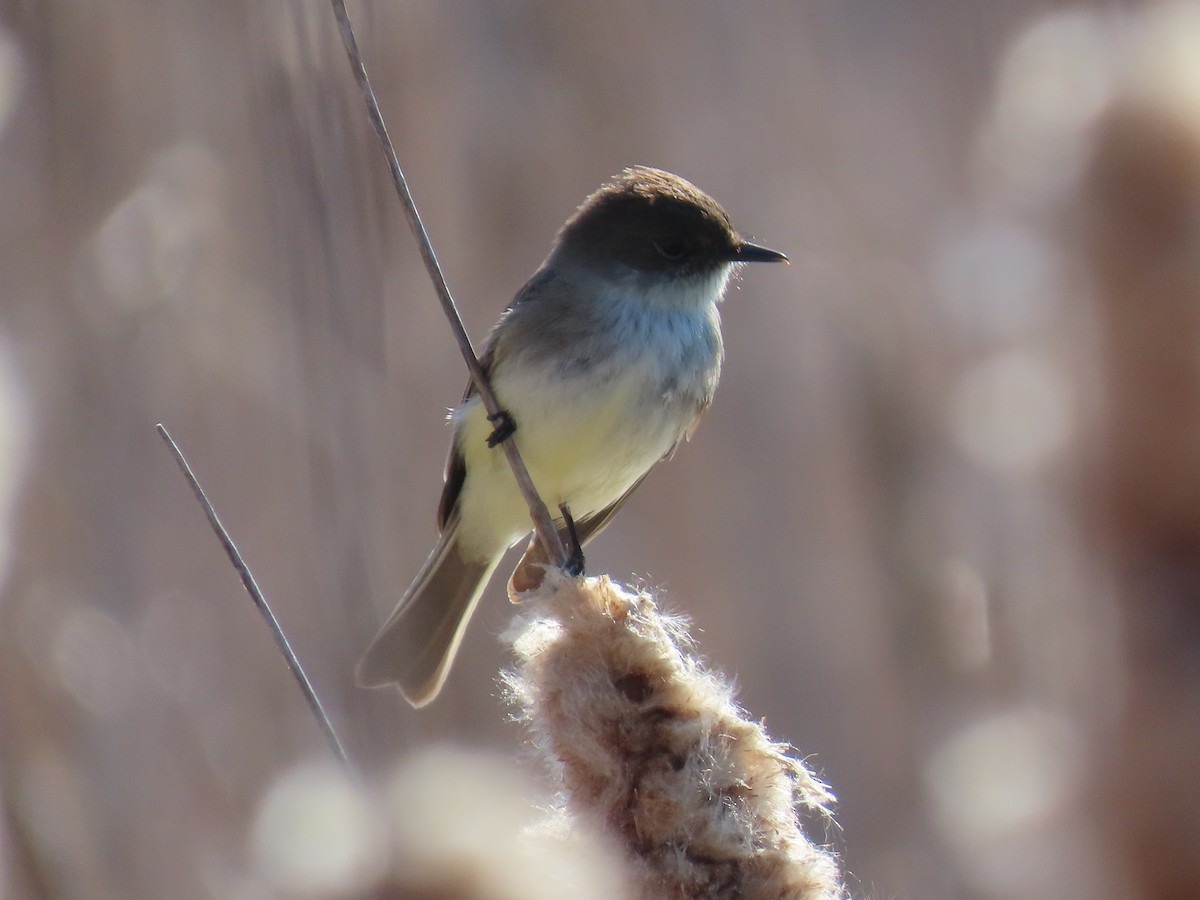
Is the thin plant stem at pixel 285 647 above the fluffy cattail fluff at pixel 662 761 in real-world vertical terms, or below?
above

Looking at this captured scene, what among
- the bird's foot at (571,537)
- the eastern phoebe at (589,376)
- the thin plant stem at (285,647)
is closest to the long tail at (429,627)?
the eastern phoebe at (589,376)

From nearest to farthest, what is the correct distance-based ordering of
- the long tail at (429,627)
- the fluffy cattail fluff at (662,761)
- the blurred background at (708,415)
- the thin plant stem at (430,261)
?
1. the fluffy cattail fluff at (662,761)
2. the thin plant stem at (430,261)
3. the blurred background at (708,415)
4. the long tail at (429,627)

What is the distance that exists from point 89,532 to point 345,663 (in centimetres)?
137

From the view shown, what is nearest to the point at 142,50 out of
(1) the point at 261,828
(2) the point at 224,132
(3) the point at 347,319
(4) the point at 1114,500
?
(2) the point at 224,132

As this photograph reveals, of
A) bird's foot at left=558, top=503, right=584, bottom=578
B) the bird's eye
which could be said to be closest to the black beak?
the bird's eye

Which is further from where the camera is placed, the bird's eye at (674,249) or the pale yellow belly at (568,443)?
the bird's eye at (674,249)

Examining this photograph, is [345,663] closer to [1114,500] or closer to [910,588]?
[1114,500]

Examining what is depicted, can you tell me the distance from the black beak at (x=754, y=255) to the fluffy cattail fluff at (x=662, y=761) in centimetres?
138

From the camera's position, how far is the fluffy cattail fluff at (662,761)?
116cm

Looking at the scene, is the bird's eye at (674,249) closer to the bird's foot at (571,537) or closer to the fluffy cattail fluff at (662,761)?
the bird's foot at (571,537)

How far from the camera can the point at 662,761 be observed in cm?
123

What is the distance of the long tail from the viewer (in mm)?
2338

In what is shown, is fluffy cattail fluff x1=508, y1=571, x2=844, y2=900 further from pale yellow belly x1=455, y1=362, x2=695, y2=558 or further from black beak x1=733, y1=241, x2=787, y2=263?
black beak x1=733, y1=241, x2=787, y2=263

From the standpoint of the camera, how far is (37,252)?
2.65 metres
